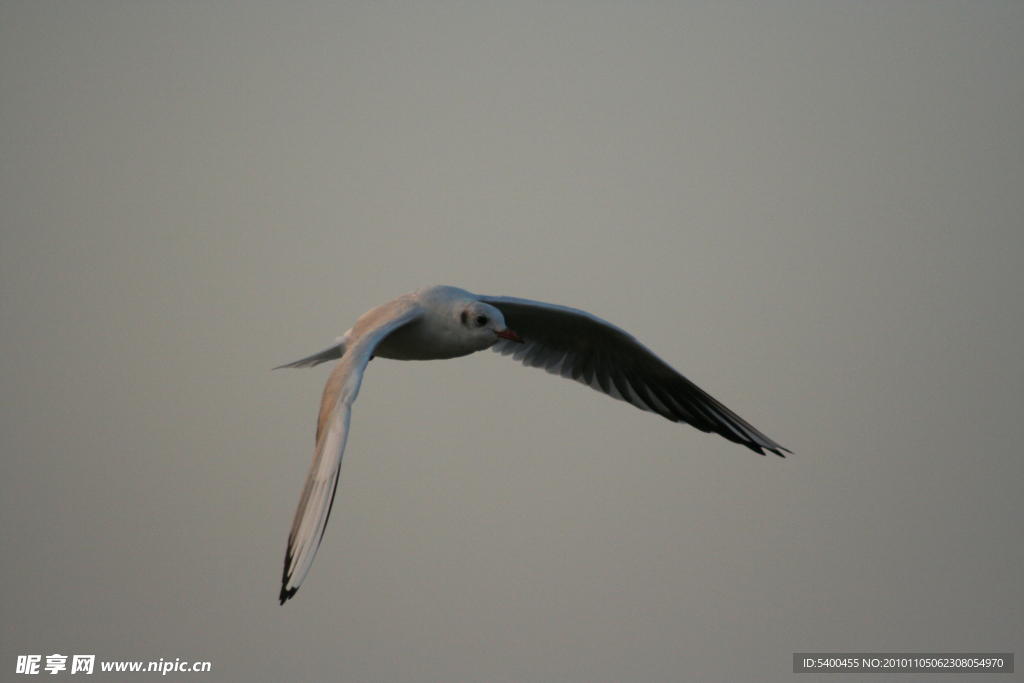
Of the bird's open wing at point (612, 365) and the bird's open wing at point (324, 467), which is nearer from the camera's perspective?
the bird's open wing at point (324, 467)

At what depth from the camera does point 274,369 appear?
469 centimetres

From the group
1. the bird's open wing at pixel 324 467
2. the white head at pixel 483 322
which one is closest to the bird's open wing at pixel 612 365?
the white head at pixel 483 322

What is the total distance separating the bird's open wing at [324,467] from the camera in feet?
10.1

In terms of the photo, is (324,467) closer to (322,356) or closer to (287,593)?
(287,593)

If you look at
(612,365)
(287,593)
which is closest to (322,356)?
(612,365)

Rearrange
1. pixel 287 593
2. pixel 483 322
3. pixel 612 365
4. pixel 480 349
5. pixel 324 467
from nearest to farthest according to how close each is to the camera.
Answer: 1. pixel 287 593
2. pixel 324 467
3. pixel 483 322
4. pixel 480 349
5. pixel 612 365

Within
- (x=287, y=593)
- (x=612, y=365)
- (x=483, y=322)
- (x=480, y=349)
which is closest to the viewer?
(x=287, y=593)

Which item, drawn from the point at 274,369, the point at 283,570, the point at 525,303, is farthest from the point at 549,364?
the point at 283,570

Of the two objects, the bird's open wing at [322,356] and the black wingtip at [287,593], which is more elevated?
the bird's open wing at [322,356]

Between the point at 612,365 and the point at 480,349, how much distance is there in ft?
3.92

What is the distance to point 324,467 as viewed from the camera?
325 centimetres

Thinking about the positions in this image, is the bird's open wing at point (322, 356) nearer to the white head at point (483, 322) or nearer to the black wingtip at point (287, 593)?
the white head at point (483, 322)

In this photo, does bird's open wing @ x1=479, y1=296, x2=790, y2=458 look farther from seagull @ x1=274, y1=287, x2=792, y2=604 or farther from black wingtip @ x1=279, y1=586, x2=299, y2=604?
black wingtip @ x1=279, y1=586, x2=299, y2=604

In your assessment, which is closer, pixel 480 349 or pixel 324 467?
pixel 324 467
